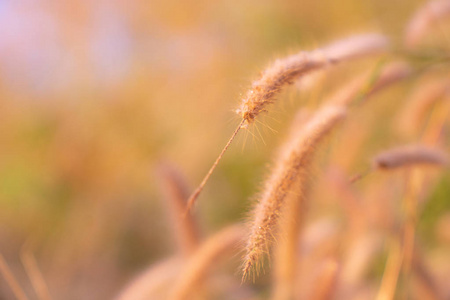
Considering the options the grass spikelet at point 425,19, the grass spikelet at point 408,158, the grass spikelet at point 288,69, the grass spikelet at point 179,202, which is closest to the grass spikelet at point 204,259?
the grass spikelet at point 179,202

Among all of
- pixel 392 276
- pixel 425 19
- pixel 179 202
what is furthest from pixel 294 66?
pixel 425 19

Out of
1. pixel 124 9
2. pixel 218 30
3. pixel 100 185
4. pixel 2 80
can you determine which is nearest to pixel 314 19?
pixel 218 30

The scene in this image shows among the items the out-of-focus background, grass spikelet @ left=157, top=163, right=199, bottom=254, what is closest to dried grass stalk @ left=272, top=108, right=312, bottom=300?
grass spikelet @ left=157, top=163, right=199, bottom=254

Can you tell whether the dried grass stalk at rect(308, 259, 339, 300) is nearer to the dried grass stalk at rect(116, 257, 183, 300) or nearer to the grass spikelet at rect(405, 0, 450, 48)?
the dried grass stalk at rect(116, 257, 183, 300)

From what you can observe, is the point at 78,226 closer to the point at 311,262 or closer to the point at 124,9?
the point at 311,262

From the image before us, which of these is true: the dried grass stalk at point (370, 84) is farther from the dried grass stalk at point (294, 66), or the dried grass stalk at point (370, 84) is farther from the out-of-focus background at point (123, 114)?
the out-of-focus background at point (123, 114)
